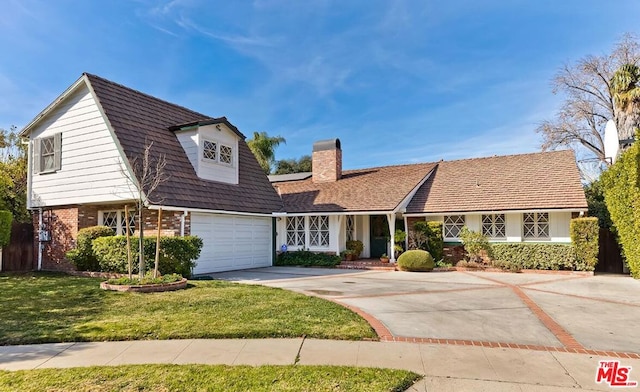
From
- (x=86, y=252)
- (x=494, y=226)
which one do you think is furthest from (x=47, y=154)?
(x=494, y=226)

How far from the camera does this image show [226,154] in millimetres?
16891

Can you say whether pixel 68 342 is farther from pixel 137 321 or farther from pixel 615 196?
pixel 615 196

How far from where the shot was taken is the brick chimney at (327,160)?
72.6 feet

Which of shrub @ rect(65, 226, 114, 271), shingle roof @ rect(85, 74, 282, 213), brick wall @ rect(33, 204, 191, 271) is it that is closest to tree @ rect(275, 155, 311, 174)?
shingle roof @ rect(85, 74, 282, 213)

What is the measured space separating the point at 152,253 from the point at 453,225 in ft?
41.3

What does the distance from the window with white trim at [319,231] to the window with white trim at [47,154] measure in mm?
10834

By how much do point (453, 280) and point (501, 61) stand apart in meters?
9.82

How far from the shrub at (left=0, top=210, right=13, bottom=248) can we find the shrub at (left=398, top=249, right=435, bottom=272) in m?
14.9

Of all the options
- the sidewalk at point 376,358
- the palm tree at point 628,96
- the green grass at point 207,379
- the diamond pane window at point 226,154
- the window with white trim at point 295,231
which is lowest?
the sidewalk at point 376,358

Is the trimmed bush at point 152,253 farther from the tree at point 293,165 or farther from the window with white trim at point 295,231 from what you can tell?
the tree at point 293,165

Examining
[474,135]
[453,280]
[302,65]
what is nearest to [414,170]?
[474,135]

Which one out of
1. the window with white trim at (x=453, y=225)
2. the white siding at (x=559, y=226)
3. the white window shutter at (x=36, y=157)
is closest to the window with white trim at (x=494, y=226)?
the window with white trim at (x=453, y=225)

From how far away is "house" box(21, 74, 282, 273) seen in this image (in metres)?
13.6

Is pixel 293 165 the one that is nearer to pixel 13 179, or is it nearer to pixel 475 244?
pixel 13 179
